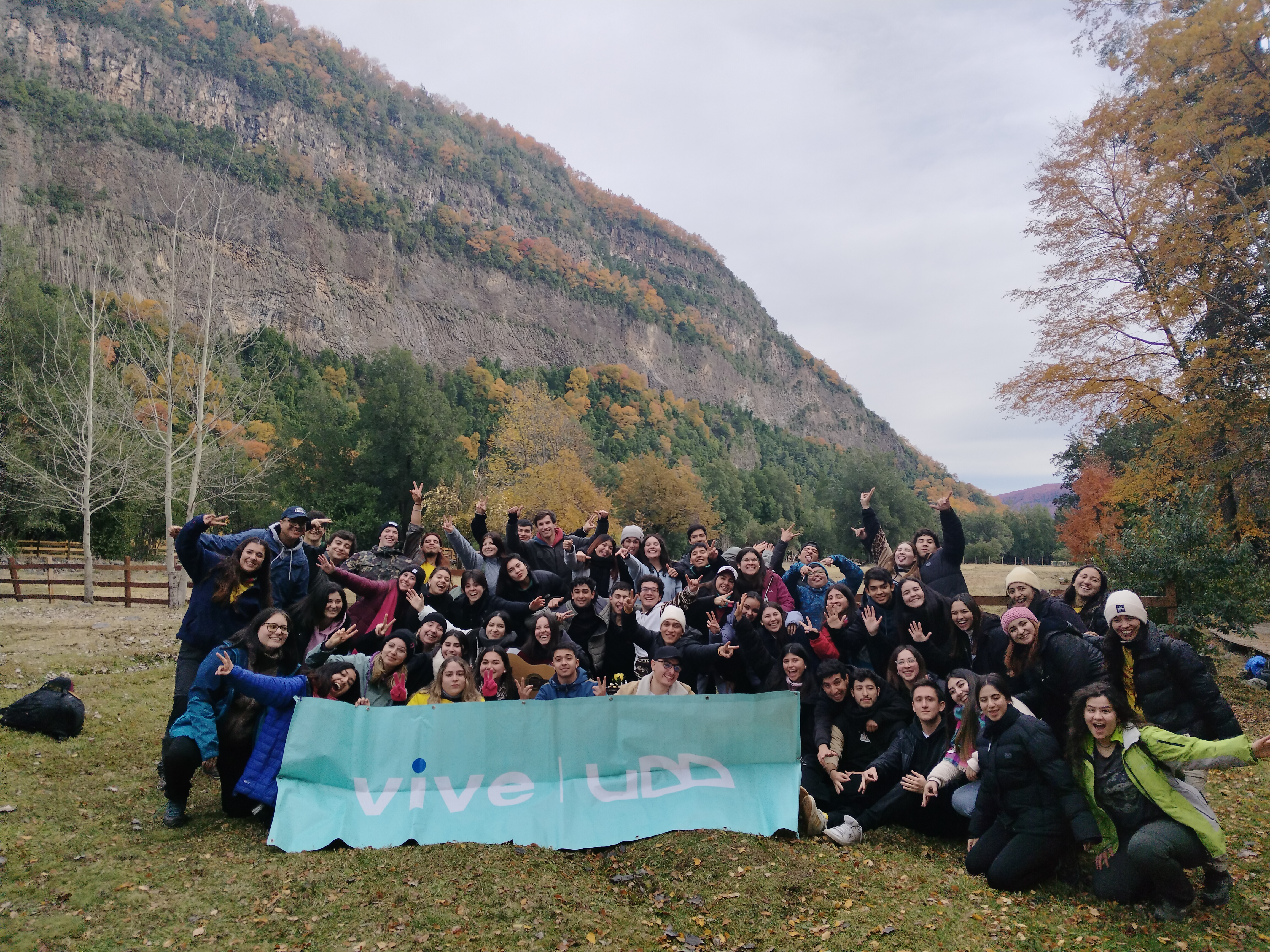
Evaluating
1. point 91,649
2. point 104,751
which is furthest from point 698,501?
point 104,751

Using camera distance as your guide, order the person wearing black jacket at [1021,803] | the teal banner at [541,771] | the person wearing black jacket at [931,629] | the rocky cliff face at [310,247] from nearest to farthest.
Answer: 1. the person wearing black jacket at [1021,803]
2. the teal banner at [541,771]
3. the person wearing black jacket at [931,629]
4. the rocky cliff face at [310,247]

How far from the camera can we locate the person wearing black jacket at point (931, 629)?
6.06m

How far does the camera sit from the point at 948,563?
7.67m

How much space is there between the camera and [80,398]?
20172 millimetres

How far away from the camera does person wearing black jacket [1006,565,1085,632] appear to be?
19.5 feet

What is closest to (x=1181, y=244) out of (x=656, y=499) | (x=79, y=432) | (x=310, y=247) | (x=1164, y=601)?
(x=1164, y=601)

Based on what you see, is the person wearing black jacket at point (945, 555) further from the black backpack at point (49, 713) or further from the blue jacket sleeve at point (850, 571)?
the black backpack at point (49, 713)

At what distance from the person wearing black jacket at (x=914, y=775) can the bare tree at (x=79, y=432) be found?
18.5 metres

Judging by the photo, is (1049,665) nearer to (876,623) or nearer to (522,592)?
(876,623)

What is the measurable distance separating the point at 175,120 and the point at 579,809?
132 meters

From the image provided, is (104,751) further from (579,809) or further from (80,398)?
→ (80,398)

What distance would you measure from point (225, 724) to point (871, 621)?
533 cm

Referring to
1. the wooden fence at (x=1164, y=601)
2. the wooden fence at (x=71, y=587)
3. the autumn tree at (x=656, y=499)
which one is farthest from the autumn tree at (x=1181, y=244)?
the autumn tree at (x=656, y=499)

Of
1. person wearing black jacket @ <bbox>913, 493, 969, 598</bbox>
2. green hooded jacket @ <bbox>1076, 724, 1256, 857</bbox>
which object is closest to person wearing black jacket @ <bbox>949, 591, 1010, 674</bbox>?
person wearing black jacket @ <bbox>913, 493, 969, 598</bbox>
